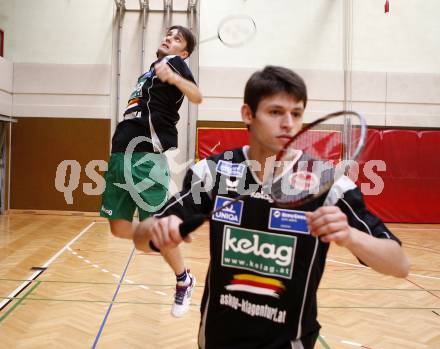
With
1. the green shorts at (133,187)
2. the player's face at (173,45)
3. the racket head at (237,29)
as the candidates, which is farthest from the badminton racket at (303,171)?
the racket head at (237,29)

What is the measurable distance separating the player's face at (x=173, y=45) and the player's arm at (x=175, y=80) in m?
0.54

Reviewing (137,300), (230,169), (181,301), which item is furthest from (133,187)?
(230,169)

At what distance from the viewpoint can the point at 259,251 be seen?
1.53 m

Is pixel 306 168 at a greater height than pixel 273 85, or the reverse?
pixel 273 85

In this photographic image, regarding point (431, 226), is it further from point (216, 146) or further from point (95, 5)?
point (95, 5)

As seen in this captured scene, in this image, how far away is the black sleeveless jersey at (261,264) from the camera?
1479mm

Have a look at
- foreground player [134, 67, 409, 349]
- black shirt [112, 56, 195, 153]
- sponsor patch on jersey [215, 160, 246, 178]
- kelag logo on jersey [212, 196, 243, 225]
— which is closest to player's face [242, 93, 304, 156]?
foreground player [134, 67, 409, 349]

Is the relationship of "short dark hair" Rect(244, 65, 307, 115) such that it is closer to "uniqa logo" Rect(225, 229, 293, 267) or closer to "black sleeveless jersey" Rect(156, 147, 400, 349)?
"black sleeveless jersey" Rect(156, 147, 400, 349)

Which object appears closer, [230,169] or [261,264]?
[261,264]

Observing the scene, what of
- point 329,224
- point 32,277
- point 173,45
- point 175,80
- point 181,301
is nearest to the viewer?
point 329,224

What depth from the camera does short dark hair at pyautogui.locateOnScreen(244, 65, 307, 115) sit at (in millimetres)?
1520

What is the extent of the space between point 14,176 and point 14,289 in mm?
6589

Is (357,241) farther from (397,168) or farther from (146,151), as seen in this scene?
(397,168)

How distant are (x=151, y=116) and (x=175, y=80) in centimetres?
67
